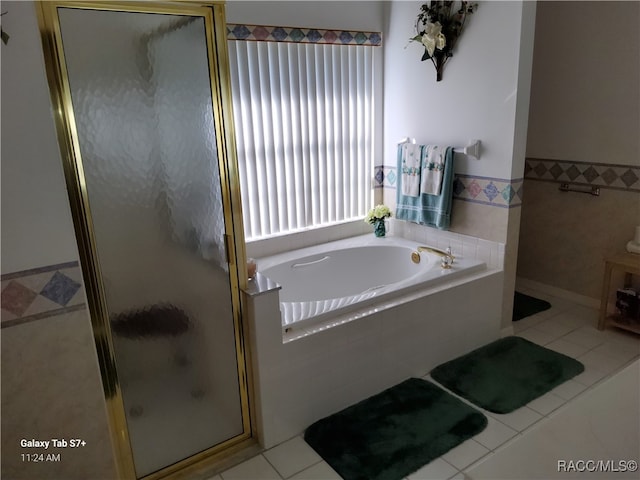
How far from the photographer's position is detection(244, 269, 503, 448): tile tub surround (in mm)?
2240

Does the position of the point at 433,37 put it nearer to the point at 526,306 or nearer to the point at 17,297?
the point at 526,306

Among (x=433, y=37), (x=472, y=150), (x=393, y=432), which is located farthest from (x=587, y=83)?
(x=393, y=432)

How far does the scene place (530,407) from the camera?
2551 millimetres

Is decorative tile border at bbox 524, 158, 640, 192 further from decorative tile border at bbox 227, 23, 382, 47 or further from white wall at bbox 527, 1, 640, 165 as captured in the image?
decorative tile border at bbox 227, 23, 382, 47

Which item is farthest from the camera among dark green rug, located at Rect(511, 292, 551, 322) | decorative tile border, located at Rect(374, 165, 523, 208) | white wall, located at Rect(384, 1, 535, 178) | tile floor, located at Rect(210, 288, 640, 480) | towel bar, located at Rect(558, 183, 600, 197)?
dark green rug, located at Rect(511, 292, 551, 322)

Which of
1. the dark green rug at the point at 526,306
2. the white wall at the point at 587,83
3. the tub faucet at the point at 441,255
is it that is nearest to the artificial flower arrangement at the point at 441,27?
the white wall at the point at 587,83

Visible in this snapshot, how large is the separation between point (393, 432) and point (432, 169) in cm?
178

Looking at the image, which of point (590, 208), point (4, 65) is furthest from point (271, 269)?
point (590, 208)

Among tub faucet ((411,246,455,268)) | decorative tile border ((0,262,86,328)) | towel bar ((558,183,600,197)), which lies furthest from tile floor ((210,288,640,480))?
decorative tile border ((0,262,86,328))

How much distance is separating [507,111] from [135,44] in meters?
2.17

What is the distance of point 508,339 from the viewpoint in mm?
3244

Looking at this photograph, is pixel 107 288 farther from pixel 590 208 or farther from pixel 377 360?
pixel 590 208

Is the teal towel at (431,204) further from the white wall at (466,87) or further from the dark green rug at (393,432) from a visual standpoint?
the dark green rug at (393,432)

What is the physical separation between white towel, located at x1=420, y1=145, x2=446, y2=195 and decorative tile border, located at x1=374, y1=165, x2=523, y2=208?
0.13m
